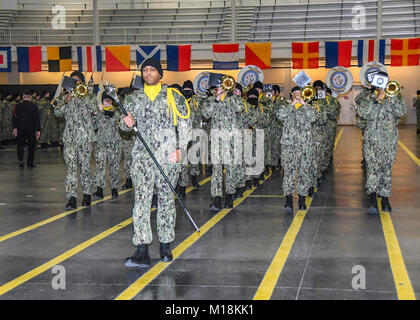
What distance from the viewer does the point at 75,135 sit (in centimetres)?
980

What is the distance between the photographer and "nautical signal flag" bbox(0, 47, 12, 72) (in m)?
27.1

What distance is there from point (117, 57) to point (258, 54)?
5.91 metres

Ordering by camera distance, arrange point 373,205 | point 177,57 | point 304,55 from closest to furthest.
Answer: point 373,205 → point 304,55 → point 177,57

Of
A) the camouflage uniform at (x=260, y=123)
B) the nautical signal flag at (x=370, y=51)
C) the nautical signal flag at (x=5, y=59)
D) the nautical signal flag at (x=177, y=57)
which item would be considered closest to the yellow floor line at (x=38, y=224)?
the camouflage uniform at (x=260, y=123)

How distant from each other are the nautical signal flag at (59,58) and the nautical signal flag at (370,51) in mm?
12220

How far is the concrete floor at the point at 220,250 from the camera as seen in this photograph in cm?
560

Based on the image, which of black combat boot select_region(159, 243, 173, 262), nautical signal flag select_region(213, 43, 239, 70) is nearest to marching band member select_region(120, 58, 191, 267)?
black combat boot select_region(159, 243, 173, 262)

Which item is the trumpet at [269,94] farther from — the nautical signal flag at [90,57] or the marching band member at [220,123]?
the nautical signal flag at [90,57]

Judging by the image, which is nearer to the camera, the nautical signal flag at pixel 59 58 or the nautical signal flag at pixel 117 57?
the nautical signal flag at pixel 117 57

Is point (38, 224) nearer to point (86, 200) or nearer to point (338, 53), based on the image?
point (86, 200)

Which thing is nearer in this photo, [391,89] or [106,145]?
[391,89]

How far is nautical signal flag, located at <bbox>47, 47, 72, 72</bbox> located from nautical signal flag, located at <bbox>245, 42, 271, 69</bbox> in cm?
771

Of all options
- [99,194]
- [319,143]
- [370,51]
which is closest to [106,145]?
[99,194]

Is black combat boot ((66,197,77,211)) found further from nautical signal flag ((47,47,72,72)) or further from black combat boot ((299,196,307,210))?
nautical signal flag ((47,47,72,72))
